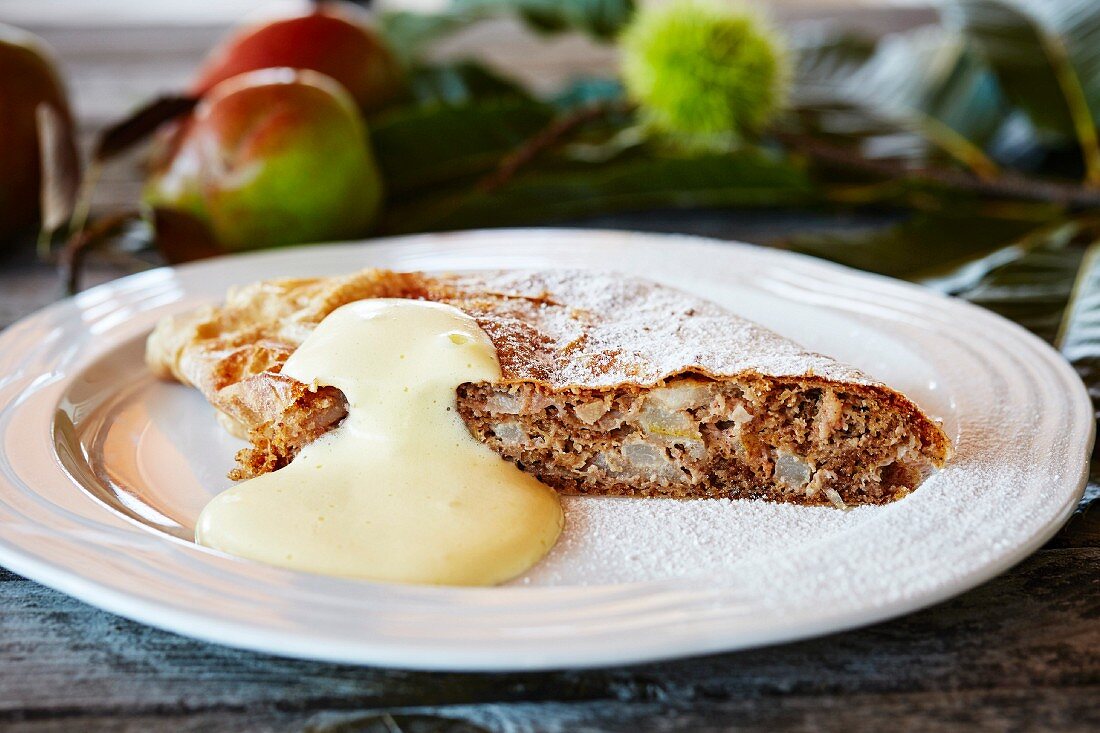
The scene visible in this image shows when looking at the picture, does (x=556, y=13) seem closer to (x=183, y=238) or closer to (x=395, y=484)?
(x=183, y=238)

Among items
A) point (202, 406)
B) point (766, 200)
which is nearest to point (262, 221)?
point (202, 406)

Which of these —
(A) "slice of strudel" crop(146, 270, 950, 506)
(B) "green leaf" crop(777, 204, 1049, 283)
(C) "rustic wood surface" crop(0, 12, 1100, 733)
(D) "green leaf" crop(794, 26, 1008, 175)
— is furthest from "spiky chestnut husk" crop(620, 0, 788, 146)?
(C) "rustic wood surface" crop(0, 12, 1100, 733)

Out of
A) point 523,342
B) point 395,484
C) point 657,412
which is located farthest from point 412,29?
point 395,484

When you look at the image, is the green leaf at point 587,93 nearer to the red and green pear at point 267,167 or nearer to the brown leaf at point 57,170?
the red and green pear at point 267,167

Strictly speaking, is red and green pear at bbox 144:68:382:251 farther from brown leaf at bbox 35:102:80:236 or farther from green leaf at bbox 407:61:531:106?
green leaf at bbox 407:61:531:106

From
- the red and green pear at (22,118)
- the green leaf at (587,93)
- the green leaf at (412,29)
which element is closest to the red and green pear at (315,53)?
the green leaf at (412,29)

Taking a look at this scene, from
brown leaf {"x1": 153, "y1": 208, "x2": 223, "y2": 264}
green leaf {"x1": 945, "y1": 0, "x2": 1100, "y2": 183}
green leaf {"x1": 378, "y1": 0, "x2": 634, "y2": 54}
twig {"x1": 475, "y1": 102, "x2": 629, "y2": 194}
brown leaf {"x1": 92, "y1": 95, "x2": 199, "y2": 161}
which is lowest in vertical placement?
brown leaf {"x1": 153, "y1": 208, "x2": 223, "y2": 264}
